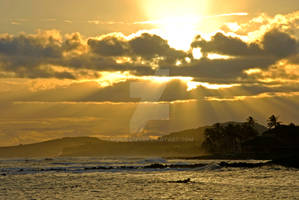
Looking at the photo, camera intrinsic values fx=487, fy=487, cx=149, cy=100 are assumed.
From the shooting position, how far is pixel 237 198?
1683 inches

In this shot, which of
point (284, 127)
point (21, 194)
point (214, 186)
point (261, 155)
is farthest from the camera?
point (284, 127)

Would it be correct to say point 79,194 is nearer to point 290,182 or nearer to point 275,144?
point 290,182

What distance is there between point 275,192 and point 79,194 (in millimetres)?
19179

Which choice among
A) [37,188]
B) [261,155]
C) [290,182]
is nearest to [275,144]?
[261,155]

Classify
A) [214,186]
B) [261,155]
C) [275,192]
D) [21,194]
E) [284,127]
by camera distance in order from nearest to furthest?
[275,192] → [21,194] → [214,186] → [261,155] → [284,127]

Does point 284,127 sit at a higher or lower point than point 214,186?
higher

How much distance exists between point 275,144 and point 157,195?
383 ft

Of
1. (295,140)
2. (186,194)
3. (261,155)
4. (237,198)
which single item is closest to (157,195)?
(186,194)

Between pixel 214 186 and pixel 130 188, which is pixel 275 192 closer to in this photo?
pixel 214 186

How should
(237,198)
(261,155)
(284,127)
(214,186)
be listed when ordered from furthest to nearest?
(284,127), (261,155), (214,186), (237,198)

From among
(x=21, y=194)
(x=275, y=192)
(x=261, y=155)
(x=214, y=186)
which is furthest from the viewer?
(x=261, y=155)

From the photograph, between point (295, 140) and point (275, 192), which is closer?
point (275, 192)

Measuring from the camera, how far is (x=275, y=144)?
513 ft

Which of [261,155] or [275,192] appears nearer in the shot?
[275,192]
